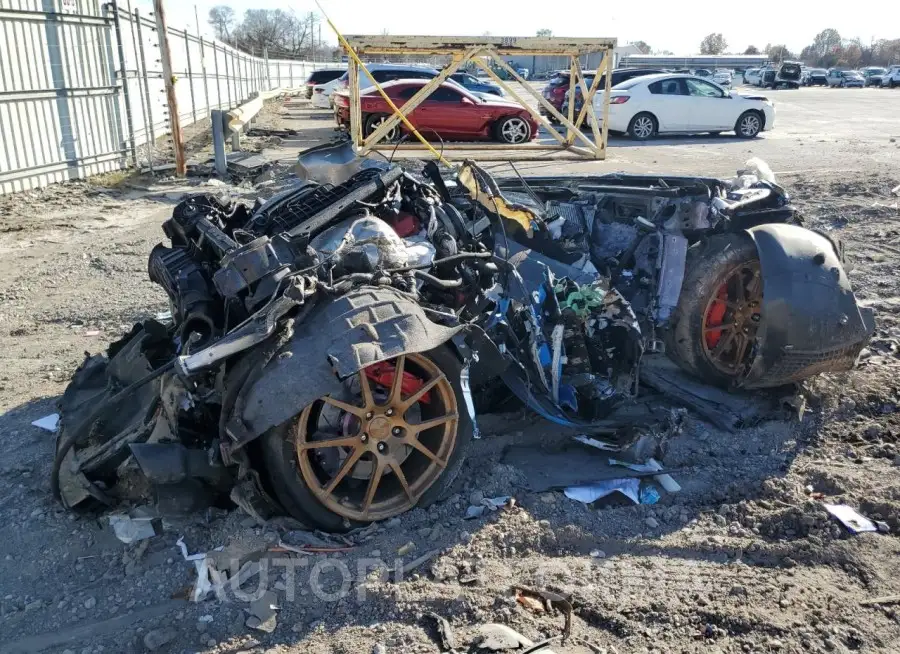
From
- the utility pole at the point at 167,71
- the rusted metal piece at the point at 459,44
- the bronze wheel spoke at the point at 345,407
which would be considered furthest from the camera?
the rusted metal piece at the point at 459,44

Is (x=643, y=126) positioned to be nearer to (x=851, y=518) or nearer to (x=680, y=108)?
(x=680, y=108)

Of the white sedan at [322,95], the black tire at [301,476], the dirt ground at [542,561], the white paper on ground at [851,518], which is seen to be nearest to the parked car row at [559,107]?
the white sedan at [322,95]

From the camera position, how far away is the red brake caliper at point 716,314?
461 cm

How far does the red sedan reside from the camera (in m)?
16.3

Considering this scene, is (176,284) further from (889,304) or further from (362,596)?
(889,304)

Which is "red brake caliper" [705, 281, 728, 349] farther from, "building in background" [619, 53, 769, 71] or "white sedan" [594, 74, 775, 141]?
"building in background" [619, 53, 769, 71]

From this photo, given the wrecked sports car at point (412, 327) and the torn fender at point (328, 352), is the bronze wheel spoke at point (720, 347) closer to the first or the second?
the wrecked sports car at point (412, 327)

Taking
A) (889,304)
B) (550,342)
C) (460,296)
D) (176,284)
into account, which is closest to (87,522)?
(176,284)

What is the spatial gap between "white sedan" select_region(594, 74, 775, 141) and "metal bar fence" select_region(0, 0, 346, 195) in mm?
10853

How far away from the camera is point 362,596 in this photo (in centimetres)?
281

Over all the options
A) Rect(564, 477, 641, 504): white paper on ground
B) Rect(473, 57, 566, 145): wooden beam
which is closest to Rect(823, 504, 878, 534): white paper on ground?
Rect(564, 477, 641, 504): white paper on ground

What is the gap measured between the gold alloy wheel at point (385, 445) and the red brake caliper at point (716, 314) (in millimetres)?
2170

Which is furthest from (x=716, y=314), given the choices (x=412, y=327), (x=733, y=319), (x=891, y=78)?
(x=891, y=78)

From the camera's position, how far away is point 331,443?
3.06 m
